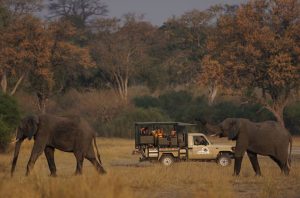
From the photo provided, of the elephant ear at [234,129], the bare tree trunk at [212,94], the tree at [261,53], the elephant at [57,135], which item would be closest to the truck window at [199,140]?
the elephant ear at [234,129]

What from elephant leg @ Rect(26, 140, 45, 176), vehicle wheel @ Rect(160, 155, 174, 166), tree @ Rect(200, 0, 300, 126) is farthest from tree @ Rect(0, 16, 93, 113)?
elephant leg @ Rect(26, 140, 45, 176)

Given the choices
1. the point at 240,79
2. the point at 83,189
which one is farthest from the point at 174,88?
the point at 83,189

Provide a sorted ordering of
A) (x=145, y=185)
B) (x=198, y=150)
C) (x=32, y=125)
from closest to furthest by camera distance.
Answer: (x=145, y=185), (x=32, y=125), (x=198, y=150)

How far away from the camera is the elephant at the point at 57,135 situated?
21.4 metres

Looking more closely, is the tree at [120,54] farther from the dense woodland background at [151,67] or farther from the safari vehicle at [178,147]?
the safari vehicle at [178,147]

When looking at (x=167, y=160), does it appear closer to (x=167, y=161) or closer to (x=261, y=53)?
(x=167, y=161)

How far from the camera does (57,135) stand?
21641 millimetres

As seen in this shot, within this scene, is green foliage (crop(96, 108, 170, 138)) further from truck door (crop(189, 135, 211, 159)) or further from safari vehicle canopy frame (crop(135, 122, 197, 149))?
truck door (crop(189, 135, 211, 159))

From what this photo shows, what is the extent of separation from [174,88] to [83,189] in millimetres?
63877

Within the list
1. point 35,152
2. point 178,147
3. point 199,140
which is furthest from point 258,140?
point 199,140

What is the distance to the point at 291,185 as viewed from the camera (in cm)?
1823

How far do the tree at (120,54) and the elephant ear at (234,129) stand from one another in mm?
40416

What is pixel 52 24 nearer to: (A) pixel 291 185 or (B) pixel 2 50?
(B) pixel 2 50

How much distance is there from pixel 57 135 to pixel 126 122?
103ft
